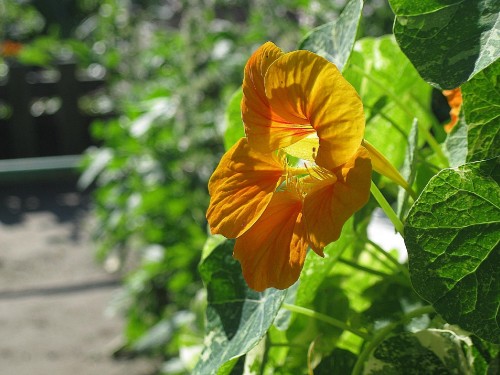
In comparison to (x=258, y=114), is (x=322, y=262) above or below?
below

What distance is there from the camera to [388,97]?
70 cm

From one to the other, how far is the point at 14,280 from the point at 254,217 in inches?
163

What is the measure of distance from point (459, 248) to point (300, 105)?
0.12m

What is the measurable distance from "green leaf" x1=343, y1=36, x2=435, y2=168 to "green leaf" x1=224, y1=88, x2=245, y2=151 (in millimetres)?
114

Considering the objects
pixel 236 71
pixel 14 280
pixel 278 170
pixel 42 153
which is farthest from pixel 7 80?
pixel 278 170

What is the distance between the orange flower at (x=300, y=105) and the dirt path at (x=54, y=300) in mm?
2836

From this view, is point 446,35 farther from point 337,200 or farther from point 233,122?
point 233,122

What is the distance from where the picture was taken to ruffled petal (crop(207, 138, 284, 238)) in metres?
0.48

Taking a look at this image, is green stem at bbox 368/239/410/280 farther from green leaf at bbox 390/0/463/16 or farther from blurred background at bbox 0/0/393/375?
blurred background at bbox 0/0/393/375

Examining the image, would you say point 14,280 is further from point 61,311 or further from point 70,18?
point 70,18

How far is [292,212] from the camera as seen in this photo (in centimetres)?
48

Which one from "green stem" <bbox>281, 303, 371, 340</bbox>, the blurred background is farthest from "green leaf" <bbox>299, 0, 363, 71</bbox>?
the blurred background

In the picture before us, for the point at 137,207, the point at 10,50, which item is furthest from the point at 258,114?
the point at 10,50

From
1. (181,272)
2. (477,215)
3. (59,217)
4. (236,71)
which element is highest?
(477,215)
